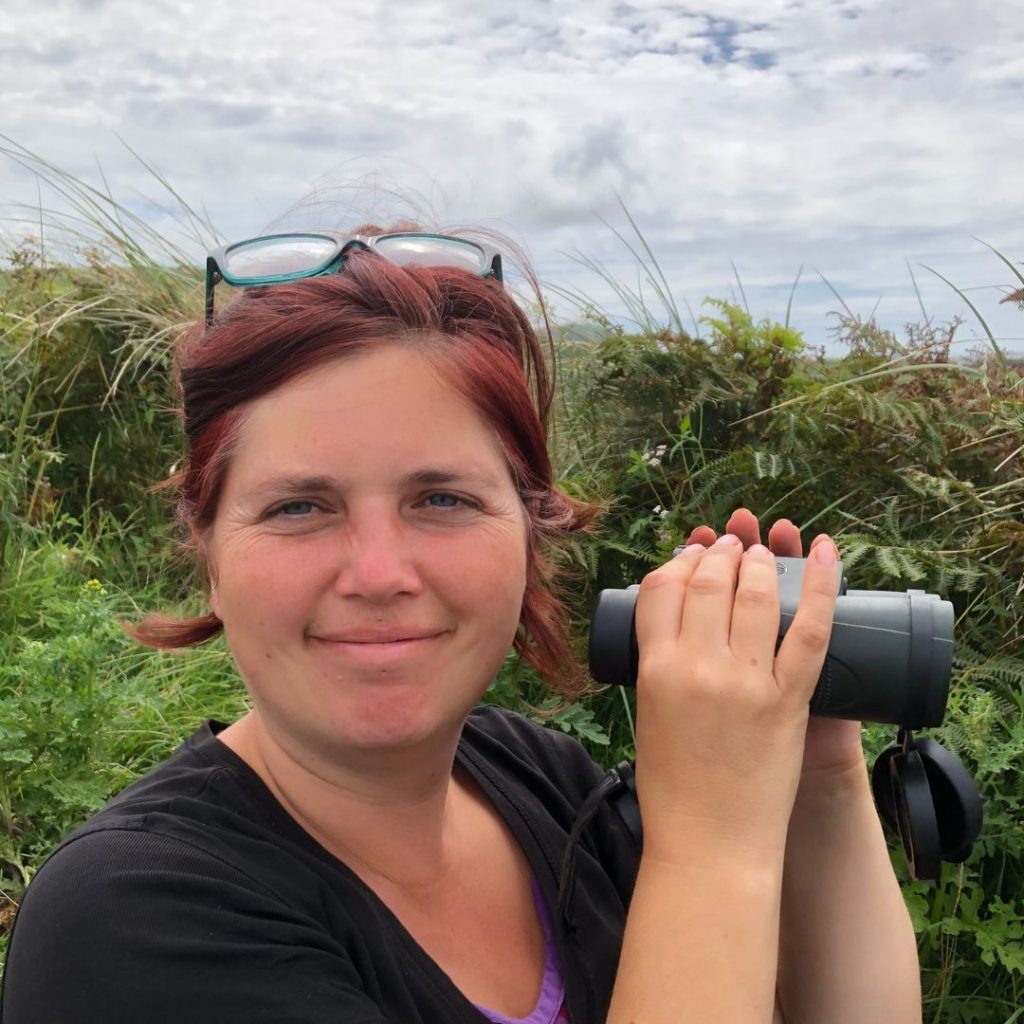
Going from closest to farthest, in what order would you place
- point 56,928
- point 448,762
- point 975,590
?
point 56,928, point 448,762, point 975,590

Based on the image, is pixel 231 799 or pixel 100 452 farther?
pixel 100 452

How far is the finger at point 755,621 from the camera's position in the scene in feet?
3.88

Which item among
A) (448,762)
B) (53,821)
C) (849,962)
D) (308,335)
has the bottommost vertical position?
(53,821)

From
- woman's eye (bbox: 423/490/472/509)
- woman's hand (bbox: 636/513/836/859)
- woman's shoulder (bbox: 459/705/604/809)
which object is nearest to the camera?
woman's hand (bbox: 636/513/836/859)

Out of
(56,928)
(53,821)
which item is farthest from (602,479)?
(56,928)

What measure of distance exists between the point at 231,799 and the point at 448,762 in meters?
0.32

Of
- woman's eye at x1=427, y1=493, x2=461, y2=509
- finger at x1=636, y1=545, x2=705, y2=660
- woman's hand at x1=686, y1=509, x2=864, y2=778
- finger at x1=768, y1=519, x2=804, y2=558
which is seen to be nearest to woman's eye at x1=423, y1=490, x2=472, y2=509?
woman's eye at x1=427, y1=493, x2=461, y2=509

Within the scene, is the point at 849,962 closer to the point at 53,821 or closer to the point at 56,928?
the point at 56,928

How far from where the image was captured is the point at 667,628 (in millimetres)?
1214

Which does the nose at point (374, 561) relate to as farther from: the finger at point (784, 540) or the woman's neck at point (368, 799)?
the finger at point (784, 540)

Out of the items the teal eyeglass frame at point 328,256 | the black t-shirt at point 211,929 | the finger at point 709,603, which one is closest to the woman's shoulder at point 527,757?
the black t-shirt at point 211,929

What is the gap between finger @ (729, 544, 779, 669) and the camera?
118cm

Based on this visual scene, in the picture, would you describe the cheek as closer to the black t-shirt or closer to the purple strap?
the black t-shirt

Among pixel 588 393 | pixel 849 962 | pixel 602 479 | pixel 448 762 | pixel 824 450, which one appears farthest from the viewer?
pixel 588 393
